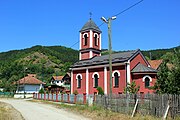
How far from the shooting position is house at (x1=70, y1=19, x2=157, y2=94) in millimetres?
39188

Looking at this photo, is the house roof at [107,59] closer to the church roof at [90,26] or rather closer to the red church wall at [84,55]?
the red church wall at [84,55]

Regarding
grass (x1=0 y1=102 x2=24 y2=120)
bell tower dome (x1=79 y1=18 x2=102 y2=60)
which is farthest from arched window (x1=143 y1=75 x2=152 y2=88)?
grass (x1=0 y1=102 x2=24 y2=120)

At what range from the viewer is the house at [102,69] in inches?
1543

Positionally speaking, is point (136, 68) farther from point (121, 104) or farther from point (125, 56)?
point (121, 104)

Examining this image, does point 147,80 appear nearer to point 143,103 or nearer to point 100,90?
point 100,90

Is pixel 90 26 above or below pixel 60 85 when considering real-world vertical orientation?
above

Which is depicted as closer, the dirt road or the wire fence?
the wire fence

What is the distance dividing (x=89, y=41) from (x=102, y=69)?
7.99 m

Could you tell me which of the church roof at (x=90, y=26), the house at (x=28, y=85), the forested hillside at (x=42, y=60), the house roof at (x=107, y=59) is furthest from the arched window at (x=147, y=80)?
the forested hillside at (x=42, y=60)

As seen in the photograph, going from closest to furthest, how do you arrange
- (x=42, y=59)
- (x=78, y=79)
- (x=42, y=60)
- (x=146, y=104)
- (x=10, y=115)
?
(x=146, y=104)
(x=10, y=115)
(x=78, y=79)
(x=42, y=60)
(x=42, y=59)

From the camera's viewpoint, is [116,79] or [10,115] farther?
[116,79]

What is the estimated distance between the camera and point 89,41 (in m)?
48.5

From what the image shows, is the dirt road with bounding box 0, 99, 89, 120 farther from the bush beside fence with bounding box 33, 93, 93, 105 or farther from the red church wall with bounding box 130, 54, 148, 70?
the red church wall with bounding box 130, 54, 148, 70

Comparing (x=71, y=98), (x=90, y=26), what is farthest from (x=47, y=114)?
(x=90, y=26)
